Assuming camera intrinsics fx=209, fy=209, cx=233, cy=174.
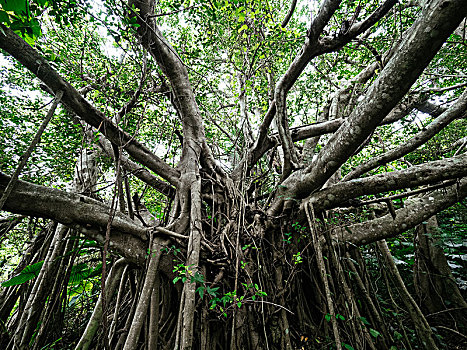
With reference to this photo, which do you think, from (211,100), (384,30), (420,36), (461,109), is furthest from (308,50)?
A: (211,100)

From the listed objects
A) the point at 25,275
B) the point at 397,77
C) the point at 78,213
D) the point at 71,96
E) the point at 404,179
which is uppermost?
the point at 71,96

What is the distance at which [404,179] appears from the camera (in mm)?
2053

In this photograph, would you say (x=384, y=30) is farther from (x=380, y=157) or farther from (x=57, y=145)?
(x=57, y=145)

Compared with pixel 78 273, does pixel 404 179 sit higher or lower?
higher

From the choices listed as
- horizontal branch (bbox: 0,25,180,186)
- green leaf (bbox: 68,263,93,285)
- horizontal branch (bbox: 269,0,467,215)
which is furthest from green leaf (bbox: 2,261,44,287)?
horizontal branch (bbox: 269,0,467,215)

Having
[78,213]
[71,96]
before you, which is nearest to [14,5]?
[71,96]

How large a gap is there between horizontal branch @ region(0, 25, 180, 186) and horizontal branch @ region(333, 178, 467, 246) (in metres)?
2.42

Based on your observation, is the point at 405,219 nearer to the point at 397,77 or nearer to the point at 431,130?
the point at 431,130

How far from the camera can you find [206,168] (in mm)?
3340

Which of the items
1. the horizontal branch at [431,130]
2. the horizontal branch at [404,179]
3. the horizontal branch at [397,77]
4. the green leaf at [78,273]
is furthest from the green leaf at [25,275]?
the horizontal branch at [431,130]

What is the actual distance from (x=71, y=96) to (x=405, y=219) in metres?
3.85

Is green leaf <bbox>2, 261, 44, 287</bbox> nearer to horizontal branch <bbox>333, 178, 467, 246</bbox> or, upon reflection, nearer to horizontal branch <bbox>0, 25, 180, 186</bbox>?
horizontal branch <bbox>0, 25, 180, 186</bbox>

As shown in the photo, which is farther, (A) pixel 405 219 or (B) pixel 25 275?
(A) pixel 405 219

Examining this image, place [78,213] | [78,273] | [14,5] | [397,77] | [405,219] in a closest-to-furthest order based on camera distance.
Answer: [14,5], [397,77], [78,213], [405,219], [78,273]
